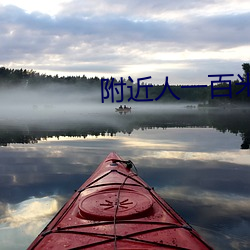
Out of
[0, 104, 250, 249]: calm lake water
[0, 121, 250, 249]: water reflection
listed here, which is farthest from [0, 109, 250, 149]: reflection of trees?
[0, 121, 250, 249]: water reflection

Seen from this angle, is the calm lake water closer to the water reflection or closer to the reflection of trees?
the water reflection

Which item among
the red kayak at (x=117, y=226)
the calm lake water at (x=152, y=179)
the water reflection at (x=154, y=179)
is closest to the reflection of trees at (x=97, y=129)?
the calm lake water at (x=152, y=179)

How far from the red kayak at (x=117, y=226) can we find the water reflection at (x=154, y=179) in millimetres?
1474

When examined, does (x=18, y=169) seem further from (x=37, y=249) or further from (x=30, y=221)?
(x=37, y=249)

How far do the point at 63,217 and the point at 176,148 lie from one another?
492 inches

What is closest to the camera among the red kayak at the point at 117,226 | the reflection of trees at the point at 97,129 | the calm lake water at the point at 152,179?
the red kayak at the point at 117,226

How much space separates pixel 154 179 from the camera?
35.0ft

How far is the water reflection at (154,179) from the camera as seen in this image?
269 inches

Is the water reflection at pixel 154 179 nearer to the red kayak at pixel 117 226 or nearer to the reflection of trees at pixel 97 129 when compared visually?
the red kayak at pixel 117 226

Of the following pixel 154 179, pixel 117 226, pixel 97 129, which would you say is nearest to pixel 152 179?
pixel 154 179

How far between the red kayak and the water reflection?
1.47 metres

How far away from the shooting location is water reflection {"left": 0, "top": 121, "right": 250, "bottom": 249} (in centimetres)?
682

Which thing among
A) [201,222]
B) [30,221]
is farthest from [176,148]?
[30,221]

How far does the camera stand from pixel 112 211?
519 centimetres
